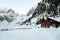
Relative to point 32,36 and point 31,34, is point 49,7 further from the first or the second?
point 32,36

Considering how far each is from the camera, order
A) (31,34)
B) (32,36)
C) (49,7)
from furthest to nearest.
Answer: (49,7)
(31,34)
(32,36)

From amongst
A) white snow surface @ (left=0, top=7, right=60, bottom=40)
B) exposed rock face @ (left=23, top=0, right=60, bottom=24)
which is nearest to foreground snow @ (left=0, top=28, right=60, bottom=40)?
white snow surface @ (left=0, top=7, right=60, bottom=40)

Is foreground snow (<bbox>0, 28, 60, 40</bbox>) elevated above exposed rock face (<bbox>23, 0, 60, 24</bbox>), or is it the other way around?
foreground snow (<bbox>0, 28, 60, 40</bbox>)

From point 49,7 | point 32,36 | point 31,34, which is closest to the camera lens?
point 32,36

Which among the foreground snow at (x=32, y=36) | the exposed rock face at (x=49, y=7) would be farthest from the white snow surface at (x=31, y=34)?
the exposed rock face at (x=49, y=7)

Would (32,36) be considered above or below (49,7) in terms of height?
above

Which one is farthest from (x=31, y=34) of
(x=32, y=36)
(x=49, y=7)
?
(x=49, y=7)

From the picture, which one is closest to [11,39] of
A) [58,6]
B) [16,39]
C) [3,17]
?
[16,39]

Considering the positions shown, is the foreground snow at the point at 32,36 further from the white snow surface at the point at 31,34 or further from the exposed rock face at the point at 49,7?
the exposed rock face at the point at 49,7

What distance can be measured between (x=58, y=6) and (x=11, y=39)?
38804 mm

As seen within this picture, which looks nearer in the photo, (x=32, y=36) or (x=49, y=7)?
(x=32, y=36)

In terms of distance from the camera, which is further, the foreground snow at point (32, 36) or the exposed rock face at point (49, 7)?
the exposed rock face at point (49, 7)

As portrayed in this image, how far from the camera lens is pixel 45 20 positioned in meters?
A: 22.8

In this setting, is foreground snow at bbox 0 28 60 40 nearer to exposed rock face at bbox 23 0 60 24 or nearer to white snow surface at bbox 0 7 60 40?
white snow surface at bbox 0 7 60 40
